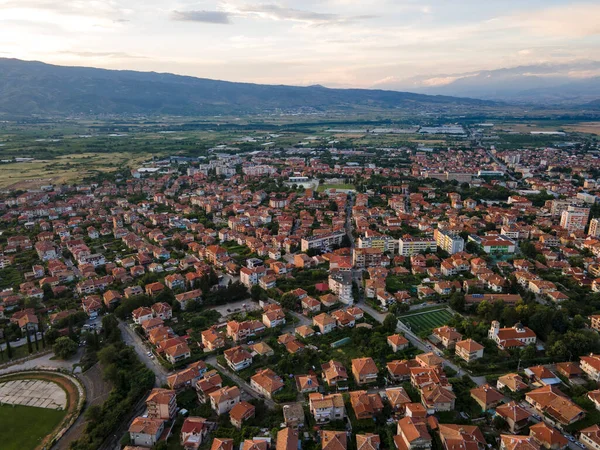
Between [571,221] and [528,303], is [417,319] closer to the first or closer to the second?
[528,303]

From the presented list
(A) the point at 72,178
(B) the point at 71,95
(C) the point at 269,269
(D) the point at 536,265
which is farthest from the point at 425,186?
(B) the point at 71,95

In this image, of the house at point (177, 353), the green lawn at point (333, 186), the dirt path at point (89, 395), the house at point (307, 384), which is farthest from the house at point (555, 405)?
the green lawn at point (333, 186)

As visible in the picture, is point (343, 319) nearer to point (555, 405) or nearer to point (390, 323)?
point (390, 323)

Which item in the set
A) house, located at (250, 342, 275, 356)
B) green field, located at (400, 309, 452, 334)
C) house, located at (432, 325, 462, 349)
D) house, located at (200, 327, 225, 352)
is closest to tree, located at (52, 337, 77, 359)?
house, located at (200, 327, 225, 352)

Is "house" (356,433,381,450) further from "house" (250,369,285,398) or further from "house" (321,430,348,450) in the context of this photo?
"house" (250,369,285,398)

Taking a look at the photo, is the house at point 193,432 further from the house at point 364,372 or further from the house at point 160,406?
the house at point 364,372

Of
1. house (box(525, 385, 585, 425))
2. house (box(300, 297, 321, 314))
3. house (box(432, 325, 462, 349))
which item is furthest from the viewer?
house (box(300, 297, 321, 314))
